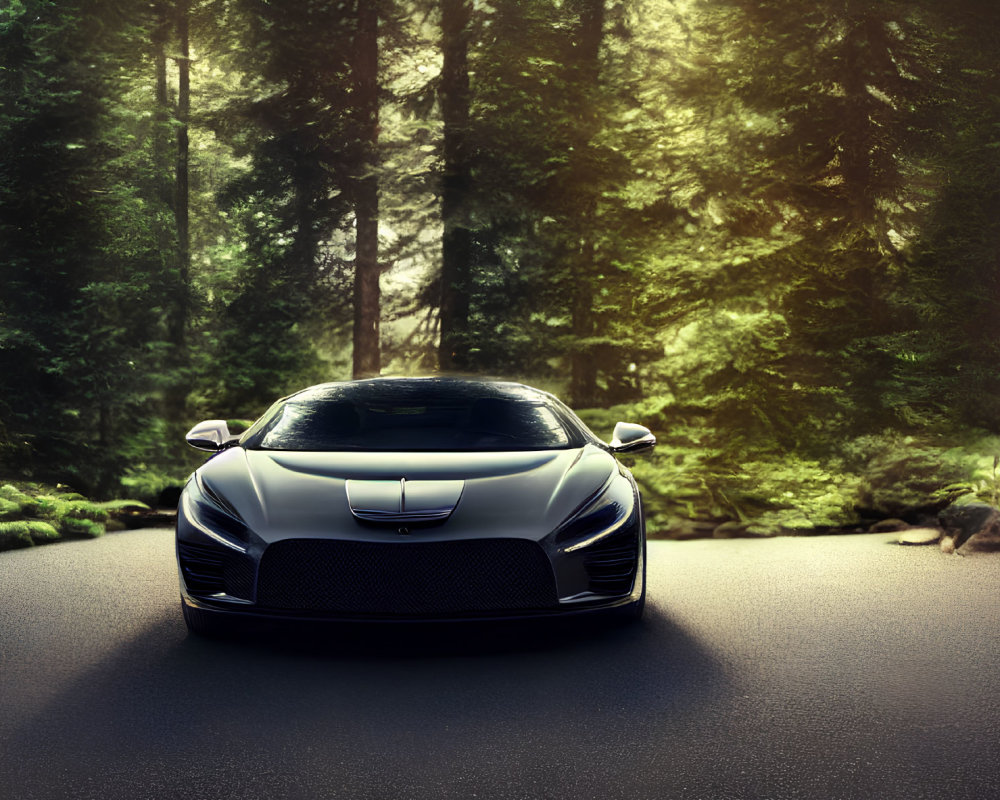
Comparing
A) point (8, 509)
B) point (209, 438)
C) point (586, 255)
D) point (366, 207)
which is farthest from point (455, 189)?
point (209, 438)

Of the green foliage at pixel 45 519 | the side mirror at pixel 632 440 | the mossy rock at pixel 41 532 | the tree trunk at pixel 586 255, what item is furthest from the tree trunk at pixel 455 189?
the side mirror at pixel 632 440

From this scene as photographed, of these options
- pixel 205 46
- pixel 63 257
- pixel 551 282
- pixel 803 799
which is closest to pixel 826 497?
pixel 551 282

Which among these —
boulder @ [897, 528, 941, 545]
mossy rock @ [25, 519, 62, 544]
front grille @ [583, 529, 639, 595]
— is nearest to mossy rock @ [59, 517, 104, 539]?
mossy rock @ [25, 519, 62, 544]

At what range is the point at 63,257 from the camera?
16703 millimetres

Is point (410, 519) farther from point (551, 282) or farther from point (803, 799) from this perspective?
point (551, 282)

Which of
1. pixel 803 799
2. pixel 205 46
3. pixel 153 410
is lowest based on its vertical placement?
pixel 153 410

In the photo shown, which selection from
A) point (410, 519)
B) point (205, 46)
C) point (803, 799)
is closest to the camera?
point (803, 799)

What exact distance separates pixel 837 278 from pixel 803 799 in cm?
1227

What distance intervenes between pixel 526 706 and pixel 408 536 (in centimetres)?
97

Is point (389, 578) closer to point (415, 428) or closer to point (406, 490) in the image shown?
point (406, 490)

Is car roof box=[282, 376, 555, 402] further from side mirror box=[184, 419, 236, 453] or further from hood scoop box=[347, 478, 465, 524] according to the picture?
hood scoop box=[347, 478, 465, 524]

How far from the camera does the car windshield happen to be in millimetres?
6211

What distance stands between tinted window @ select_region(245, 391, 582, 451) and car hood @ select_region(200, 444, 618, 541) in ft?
1.01

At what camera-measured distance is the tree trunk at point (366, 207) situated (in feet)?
61.8
